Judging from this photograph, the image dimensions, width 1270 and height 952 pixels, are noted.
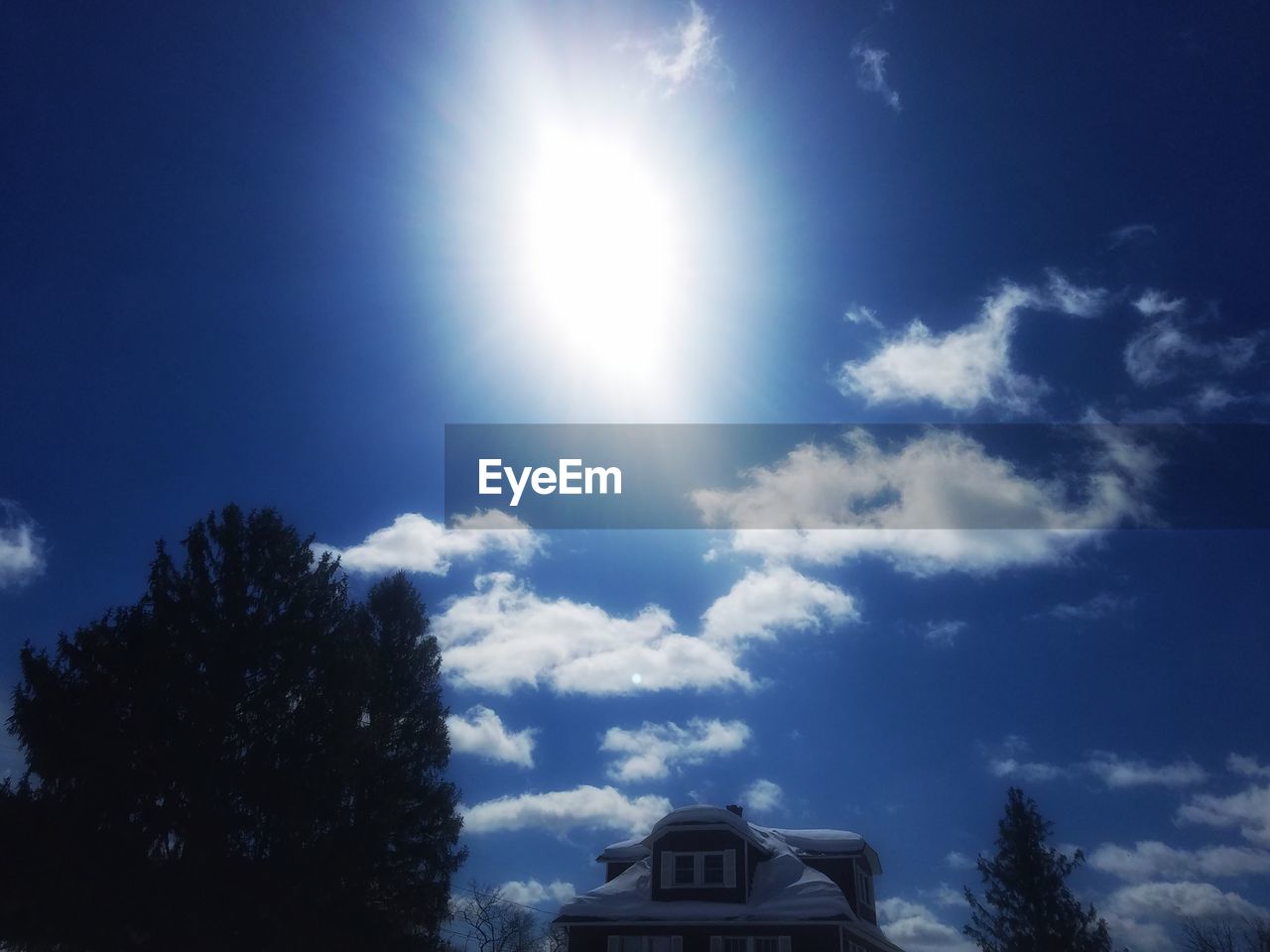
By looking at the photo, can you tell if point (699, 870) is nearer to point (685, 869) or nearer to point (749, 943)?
point (685, 869)

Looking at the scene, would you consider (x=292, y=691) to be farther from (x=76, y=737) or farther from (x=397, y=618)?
(x=397, y=618)

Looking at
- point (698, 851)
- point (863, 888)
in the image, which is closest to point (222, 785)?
point (698, 851)

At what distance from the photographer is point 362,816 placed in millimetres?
25562

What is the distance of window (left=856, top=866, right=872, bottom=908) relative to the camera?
38500 millimetres

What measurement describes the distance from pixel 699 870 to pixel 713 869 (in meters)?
0.56

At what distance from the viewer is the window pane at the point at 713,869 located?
117 feet

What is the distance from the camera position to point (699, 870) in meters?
35.9

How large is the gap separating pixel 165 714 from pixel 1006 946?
114 feet

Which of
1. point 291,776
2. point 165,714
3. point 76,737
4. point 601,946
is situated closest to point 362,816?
point 291,776

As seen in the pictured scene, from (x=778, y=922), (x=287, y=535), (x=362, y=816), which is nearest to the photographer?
(x=362, y=816)

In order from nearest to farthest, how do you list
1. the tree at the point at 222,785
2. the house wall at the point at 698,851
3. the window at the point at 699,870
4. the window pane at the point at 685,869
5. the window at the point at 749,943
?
the tree at the point at 222,785, the window at the point at 749,943, the house wall at the point at 698,851, the window at the point at 699,870, the window pane at the point at 685,869

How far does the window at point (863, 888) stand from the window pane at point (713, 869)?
6.77 meters

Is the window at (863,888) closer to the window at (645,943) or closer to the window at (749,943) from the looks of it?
the window at (749,943)

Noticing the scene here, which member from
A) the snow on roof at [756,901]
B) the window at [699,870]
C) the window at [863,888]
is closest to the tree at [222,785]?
the snow on roof at [756,901]
